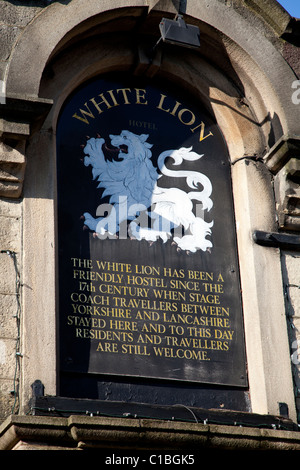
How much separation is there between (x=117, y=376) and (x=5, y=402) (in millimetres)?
983

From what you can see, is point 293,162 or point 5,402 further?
point 293,162

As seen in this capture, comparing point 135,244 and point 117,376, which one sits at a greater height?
point 135,244

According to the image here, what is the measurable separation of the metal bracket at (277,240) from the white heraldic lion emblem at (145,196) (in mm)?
431

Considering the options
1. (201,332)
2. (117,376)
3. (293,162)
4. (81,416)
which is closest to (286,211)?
(293,162)

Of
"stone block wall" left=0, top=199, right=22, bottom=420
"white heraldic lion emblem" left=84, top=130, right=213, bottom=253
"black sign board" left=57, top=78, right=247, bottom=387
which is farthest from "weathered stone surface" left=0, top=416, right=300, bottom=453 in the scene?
"white heraldic lion emblem" left=84, top=130, right=213, bottom=253

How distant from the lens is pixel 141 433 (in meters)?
8.19

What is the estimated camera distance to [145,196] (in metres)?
9.89

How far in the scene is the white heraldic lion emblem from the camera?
9711mm

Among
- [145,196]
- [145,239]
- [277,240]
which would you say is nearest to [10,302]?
[145,239]

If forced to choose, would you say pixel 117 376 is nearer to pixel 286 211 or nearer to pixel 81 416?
pixel 81 416

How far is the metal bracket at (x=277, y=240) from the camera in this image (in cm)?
980

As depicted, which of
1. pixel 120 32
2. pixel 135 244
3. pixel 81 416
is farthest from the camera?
pixel 120 32

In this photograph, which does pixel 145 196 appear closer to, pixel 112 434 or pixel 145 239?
pixel 145 239

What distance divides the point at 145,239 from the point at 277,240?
1.16 metres
